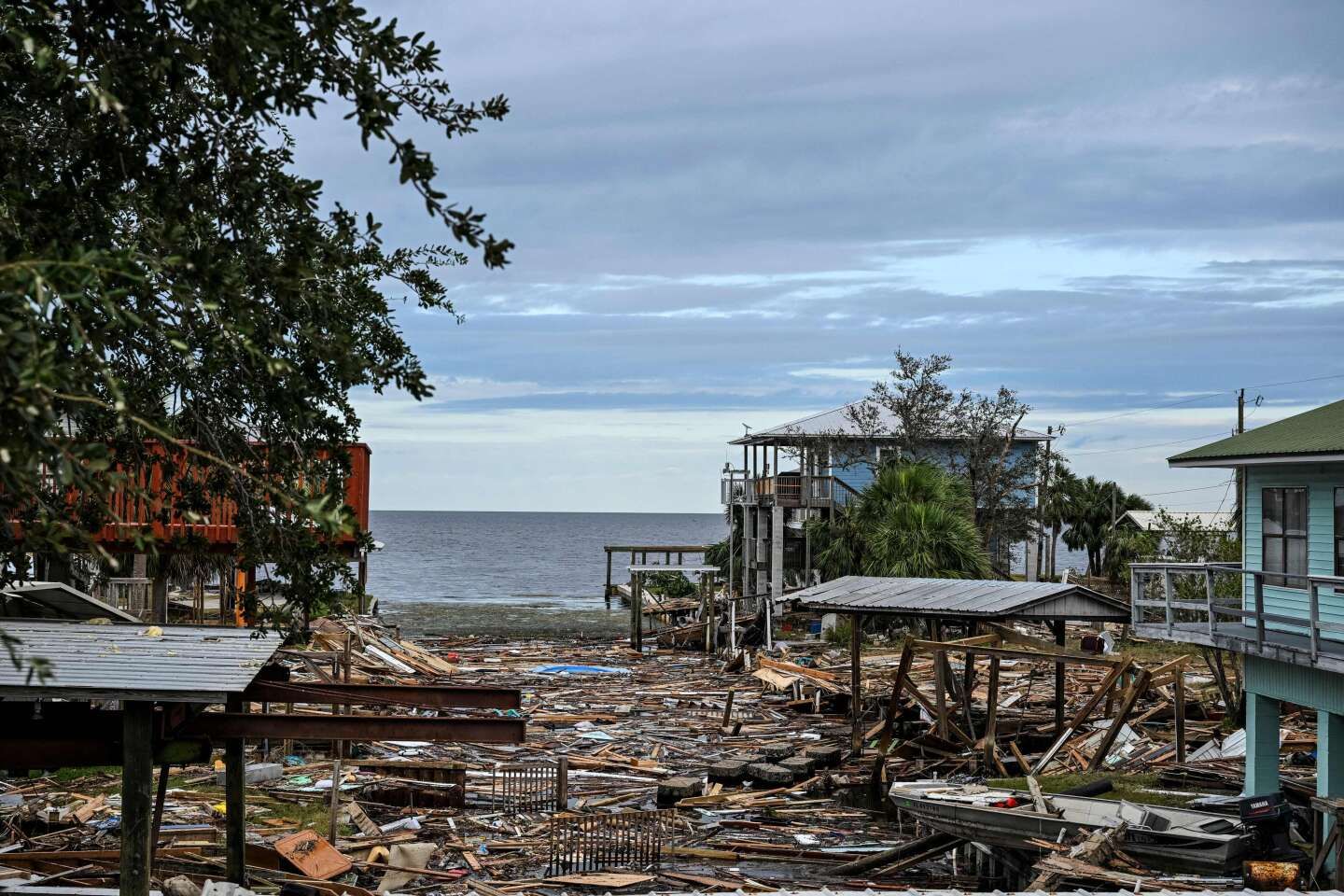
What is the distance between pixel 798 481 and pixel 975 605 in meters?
28.7

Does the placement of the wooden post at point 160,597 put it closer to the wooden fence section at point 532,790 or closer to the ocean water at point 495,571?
the wooden fence section at point 532,790

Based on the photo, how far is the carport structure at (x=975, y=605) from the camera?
24516 mm

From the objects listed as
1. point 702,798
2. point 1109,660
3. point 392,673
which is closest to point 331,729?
point 702,798

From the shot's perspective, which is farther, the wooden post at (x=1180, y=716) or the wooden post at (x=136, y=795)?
the wooden post at (x=1180, y=716)

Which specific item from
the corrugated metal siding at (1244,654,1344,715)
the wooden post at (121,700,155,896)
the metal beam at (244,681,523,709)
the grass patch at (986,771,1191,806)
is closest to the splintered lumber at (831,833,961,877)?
the grass patch at (986,771,1191,806)

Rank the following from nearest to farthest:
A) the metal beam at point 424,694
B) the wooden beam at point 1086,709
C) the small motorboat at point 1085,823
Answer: the metal beam at point 424,694, the small motorboat at point 1085,823, the wooden beam at point 1086,709

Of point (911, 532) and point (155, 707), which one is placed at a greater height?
point (911, 532)

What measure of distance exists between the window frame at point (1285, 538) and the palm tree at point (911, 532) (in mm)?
19607

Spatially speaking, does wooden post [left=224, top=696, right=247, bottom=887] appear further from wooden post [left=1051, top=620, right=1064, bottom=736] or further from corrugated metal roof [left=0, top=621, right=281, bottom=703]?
wooden post [left=1051, top=620, right=1064, bottom=736]

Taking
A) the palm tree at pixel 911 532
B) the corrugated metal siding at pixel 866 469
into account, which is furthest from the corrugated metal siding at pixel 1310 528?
the corrugated metal siding at pixel 866 469

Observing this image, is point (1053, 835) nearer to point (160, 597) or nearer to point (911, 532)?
point (160, 597)

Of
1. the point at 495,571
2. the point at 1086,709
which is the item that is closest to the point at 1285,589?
the point at 1086,709

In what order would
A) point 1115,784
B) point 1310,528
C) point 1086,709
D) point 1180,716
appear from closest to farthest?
point 1310,528 < point 1115,784 < point 1086,709 < point 1180,716

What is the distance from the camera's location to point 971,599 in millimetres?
26094
